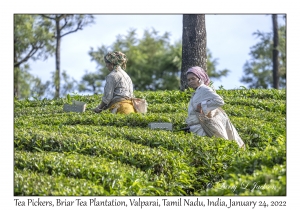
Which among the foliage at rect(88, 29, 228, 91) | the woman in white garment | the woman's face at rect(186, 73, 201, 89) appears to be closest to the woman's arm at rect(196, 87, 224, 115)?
the woman in white garment

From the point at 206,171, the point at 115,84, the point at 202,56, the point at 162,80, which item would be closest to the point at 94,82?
the point at 162,80

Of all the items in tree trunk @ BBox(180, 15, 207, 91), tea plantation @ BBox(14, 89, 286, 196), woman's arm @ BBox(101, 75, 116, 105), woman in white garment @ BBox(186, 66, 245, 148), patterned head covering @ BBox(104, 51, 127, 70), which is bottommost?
tea plantation @ BBox(14, 89, 286, 196)

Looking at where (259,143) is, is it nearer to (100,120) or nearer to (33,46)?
(100,120)

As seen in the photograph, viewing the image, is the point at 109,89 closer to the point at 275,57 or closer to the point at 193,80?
the point at 193,80

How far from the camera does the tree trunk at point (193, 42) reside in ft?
49.6

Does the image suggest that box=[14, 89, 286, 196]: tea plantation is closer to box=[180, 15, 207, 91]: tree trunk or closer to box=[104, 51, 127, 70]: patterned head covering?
box=[104, 51, 127, 70]: patterned head covering

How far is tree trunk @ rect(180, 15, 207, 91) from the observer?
15.1m

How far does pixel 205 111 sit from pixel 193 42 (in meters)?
5.74

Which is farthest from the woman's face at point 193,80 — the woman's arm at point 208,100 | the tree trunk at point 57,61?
the tree trunk at point 57,61

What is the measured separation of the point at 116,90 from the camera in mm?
11703

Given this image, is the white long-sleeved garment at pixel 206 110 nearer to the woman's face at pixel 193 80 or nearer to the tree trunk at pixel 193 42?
the woman's face at pixel 193 80

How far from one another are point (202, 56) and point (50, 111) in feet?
13.9

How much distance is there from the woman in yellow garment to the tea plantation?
0.25 metres
